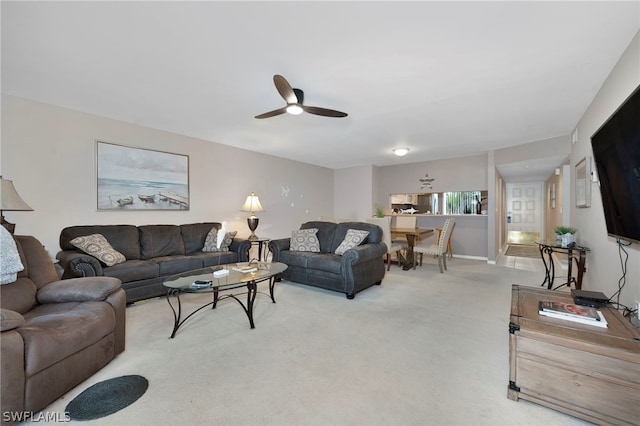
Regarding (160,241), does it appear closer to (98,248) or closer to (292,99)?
(98,248)

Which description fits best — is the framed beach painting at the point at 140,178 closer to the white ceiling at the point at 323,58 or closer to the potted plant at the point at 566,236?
the white ceiling at the point at 323,58

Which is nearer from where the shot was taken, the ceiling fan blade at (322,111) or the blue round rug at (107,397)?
the blue round rug at (107,397)

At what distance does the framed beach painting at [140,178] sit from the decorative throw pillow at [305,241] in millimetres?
1888

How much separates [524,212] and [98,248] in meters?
10.7

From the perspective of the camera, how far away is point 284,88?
2.38m

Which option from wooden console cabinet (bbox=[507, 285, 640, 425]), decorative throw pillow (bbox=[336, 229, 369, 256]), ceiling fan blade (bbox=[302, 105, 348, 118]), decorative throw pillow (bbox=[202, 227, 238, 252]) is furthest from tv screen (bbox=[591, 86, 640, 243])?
decorative throw pillow (bbox=[202, 227, 238, 252])

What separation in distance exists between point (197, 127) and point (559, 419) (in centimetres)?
476

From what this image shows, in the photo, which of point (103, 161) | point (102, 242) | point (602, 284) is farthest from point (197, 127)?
point (602, 284)

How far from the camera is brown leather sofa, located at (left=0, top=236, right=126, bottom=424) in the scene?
1345 mm

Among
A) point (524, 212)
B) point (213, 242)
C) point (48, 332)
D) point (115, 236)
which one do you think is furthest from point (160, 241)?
point (524, 212)

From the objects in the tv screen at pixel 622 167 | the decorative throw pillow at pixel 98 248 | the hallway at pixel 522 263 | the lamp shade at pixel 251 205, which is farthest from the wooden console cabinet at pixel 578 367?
the lamp shade at pixel 251 205

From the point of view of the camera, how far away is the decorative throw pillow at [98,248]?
3.05 m

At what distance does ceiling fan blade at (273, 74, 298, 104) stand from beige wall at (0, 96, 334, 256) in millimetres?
2750

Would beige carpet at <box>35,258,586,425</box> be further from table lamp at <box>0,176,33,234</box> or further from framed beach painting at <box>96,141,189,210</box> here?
framed beach painting at <box>96,141,189,210</box>
